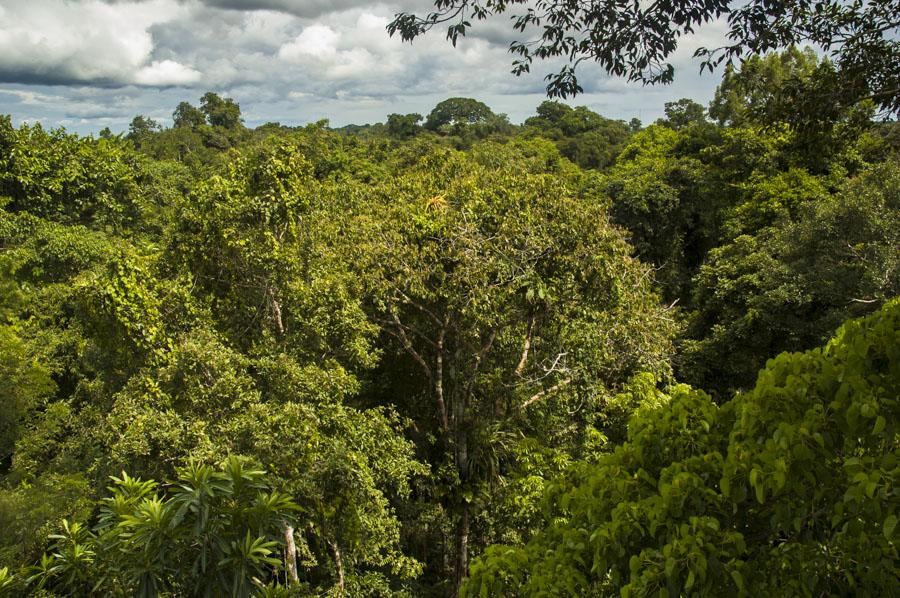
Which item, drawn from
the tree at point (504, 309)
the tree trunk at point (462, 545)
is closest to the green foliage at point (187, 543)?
the tree at point (504, 309)

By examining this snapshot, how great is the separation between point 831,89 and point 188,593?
17.8 ft

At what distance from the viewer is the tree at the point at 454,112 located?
74275 millimetres

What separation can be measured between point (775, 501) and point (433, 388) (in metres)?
7.86

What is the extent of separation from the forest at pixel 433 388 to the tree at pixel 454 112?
2355 inches

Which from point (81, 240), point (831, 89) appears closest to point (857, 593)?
point (831, 89)

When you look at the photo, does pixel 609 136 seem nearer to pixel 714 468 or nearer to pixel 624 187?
pixel 624 187

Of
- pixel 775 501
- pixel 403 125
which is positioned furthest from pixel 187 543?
pixel 403 125

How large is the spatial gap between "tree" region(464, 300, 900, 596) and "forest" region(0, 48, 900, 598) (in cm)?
1

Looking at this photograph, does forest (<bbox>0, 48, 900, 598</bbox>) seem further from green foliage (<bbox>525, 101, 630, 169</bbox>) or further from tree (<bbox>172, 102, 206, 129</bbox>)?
tree (<bbox>172, 102, 206, 129</bbox>)

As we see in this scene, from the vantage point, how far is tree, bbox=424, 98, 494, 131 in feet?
244

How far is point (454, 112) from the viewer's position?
2936 inches

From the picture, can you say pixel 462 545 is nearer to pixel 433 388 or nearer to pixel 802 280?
pixel 433 388

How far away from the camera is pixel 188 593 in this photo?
407cm

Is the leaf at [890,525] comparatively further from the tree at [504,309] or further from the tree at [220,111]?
the tree at [220,111]
